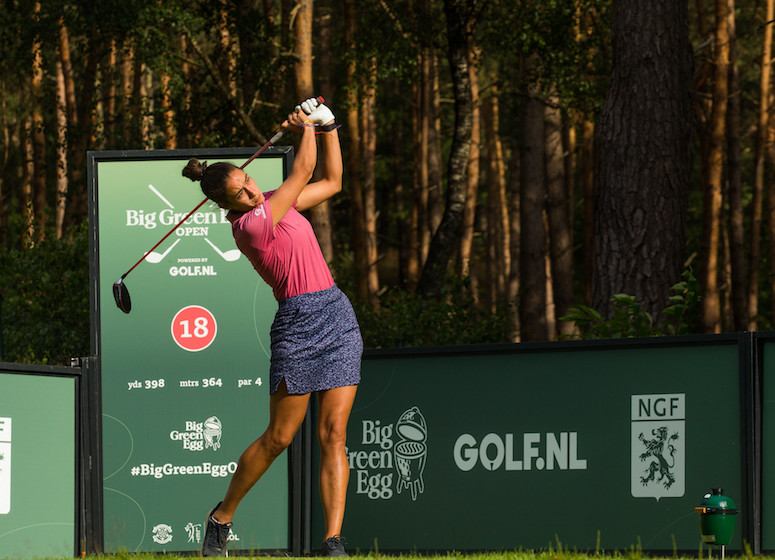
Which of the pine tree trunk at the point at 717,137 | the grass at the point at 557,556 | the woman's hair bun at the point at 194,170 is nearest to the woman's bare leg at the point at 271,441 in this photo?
the grass at the point at 557,556

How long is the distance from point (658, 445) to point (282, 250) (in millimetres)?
2176

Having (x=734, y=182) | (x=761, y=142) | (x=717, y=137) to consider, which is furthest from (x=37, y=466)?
(x=761, y=142)

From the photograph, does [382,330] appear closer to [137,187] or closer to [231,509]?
[137,187]

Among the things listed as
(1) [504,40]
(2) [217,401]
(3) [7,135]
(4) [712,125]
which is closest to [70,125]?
(1) [504,40]

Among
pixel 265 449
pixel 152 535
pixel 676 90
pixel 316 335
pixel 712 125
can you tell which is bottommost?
pixel 152 535

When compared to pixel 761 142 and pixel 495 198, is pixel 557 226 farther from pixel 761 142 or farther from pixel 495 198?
pixel 495 198

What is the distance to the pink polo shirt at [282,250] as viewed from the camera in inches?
215

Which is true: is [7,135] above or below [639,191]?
above

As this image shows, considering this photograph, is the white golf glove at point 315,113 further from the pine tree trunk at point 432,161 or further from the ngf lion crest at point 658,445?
the pine tree trunk at point 432,161

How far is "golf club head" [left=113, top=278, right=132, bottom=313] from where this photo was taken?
22.1ft

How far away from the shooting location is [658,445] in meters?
6.07

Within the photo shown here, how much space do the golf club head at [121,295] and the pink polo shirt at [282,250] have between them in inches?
54.2

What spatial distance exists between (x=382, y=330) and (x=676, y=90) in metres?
4.78

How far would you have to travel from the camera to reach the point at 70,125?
2708cm
